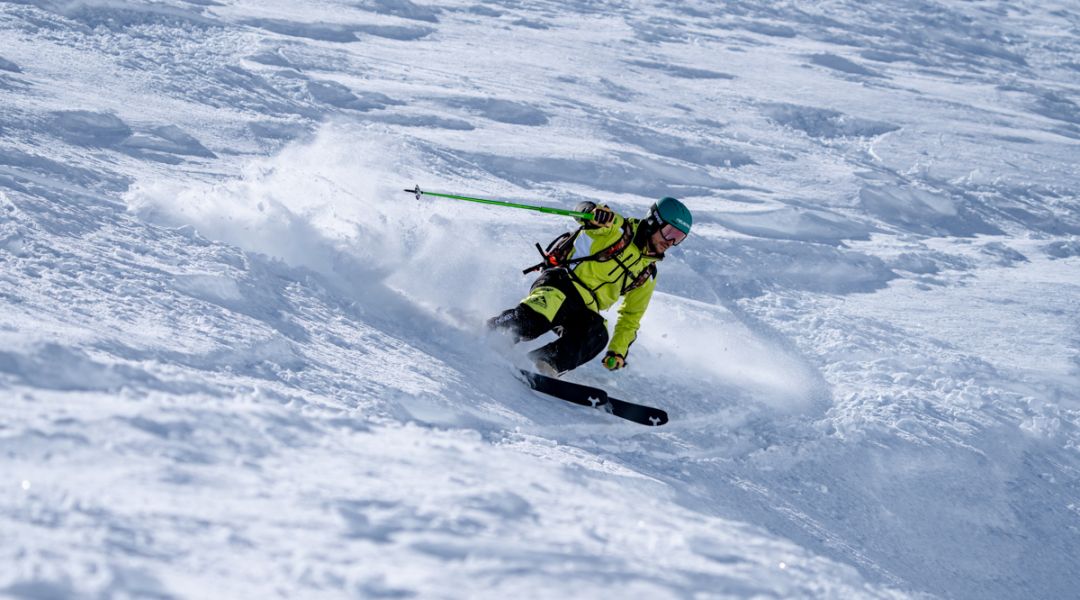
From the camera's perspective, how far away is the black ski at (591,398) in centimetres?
564

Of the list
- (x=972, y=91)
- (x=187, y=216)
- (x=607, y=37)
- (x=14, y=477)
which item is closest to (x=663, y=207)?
(x=187, y=216)

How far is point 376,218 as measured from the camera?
7184 mm

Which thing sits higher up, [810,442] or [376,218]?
[376,218]

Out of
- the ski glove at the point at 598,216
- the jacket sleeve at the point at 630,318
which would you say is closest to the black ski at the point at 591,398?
the jacket sleeve at the point at 630,318

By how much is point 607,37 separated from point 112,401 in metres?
15.9

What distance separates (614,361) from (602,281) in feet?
2.02

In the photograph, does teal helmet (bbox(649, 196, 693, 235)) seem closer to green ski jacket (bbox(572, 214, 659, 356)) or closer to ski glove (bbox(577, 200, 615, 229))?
green ski jacket (bbox(572, 214, 659, 356))

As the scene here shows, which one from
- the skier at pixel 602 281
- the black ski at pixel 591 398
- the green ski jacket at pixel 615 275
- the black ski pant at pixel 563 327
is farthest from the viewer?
the green ski jacket at pixel 615 275

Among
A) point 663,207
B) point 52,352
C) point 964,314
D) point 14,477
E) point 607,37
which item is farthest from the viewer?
point 607,37

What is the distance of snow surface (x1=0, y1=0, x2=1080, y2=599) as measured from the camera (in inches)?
115

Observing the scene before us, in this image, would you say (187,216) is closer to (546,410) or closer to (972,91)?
(546,410)

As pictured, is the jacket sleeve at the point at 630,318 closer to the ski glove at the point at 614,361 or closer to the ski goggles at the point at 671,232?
the ski glove at the point at 614,361

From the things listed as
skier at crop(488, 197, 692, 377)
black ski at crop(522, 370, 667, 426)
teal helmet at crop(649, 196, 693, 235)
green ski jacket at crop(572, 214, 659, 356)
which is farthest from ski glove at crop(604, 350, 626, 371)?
teal helmet at crop(649, 196, 693, 235)

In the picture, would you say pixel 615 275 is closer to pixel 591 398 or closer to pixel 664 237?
pixel 664 237
